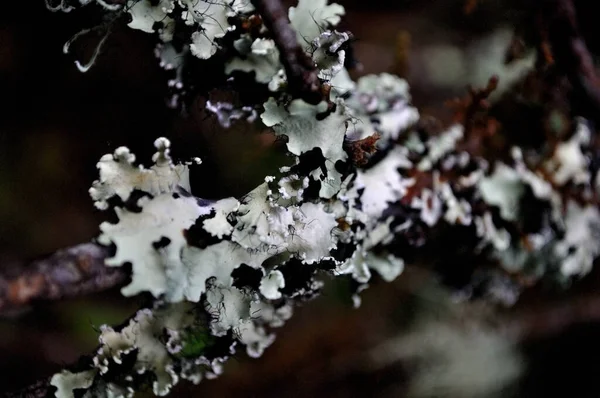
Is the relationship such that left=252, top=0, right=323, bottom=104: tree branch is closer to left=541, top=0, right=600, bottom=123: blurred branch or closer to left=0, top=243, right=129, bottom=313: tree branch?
left=0, top=243, right=129, bottom=313: tree branch

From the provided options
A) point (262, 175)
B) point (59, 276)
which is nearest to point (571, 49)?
point (262, 175)

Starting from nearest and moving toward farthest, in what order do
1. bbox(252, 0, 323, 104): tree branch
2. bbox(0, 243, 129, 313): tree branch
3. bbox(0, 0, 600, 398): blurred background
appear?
bbox(252, 0, 323, 104): tree branch → bbox(0, 243, 129, 313): tree branch → bbox(0, 0, 600, 398): blurred background

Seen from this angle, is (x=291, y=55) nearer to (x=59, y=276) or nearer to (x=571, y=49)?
(x=59, y=276)

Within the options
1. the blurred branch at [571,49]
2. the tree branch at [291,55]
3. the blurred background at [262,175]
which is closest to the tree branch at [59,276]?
the blurred background at [262,175]

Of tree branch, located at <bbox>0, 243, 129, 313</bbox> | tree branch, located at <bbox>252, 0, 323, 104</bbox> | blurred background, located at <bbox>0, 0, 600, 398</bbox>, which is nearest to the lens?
tree branch, located at <bbox>252, 0, 323, 104</bbox>

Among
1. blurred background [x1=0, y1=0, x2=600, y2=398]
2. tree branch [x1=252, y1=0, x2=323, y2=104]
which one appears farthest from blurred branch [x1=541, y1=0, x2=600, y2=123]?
tree branch [x1=252, y1=0, x2=323, y2=104]

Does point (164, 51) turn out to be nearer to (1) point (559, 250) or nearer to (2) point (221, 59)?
(2) point (221, 59)
